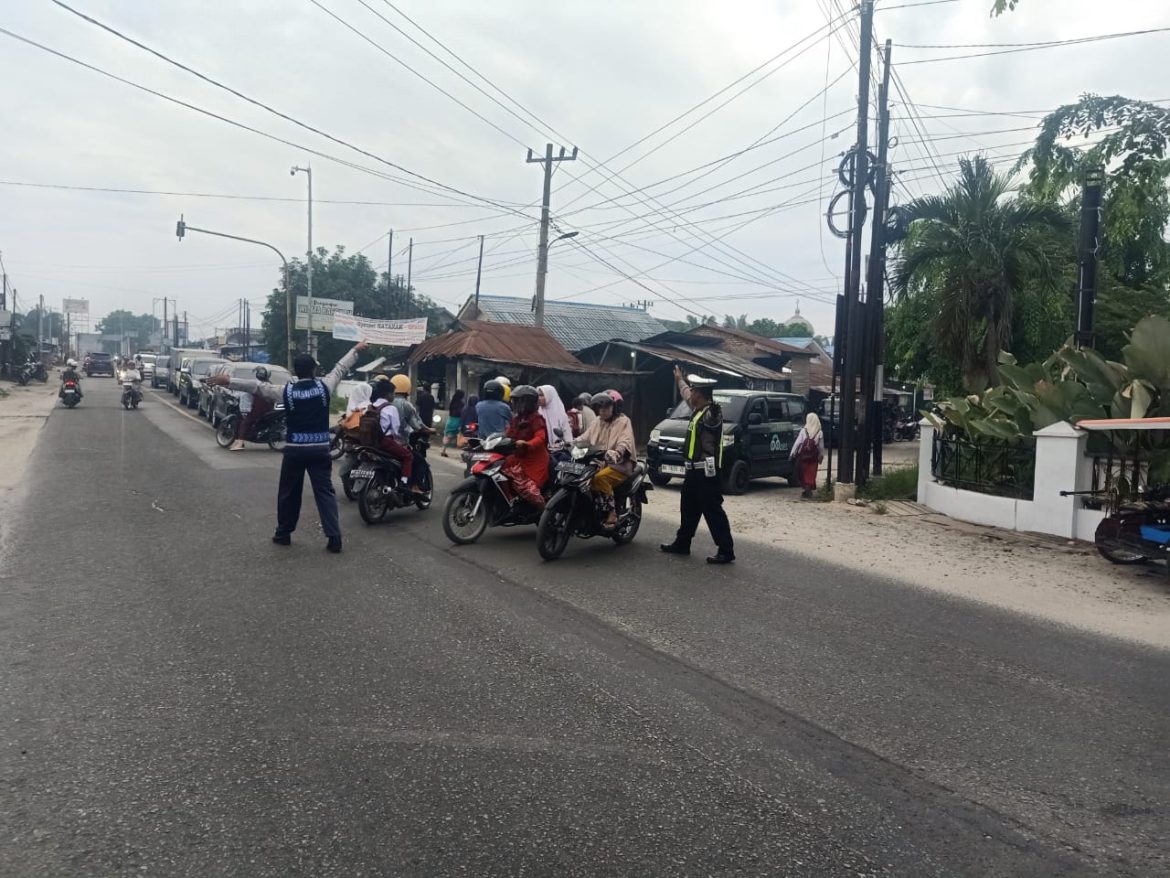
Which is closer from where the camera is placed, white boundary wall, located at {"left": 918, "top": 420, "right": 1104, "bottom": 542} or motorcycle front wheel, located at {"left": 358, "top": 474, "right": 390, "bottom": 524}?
motorcycle front wheel, located at {"left": 358, "top": 474, "right": 390, "bottom": 524}

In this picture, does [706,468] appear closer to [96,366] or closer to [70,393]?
[70,393]

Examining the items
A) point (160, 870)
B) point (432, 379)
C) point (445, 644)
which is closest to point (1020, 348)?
point (432, 379)

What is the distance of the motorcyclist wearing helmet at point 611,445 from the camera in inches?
347

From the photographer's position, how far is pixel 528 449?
29.3ft

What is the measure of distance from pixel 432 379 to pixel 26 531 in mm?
19353

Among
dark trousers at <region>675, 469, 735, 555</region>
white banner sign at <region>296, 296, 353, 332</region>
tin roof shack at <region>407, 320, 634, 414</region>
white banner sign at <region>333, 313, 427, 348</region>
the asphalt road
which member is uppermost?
white banner sign at <region>296, 296, 353, 332</region>

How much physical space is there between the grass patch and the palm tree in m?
4.82

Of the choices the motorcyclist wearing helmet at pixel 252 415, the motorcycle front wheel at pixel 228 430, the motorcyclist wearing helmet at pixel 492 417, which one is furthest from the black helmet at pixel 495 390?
the motorcycle front wheel at pixel 228 430

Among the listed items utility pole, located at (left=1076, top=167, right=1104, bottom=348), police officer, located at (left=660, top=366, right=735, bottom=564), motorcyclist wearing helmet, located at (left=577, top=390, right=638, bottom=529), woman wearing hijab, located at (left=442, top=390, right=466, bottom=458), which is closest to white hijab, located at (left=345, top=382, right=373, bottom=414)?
motorcyclist wearing helmet, located at (left=577, top=390, right=638, bottom=529)

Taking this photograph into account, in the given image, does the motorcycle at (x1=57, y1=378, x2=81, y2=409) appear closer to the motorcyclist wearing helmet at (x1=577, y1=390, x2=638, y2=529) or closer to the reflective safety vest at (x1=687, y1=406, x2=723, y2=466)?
the motorcyclist wearing helmet at (x1=577, y1=390, x2=638, y2=529)

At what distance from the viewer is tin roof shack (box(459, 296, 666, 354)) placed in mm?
39000

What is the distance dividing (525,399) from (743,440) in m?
7.72

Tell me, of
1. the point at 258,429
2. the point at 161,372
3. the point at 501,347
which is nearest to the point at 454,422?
the point at 258,429

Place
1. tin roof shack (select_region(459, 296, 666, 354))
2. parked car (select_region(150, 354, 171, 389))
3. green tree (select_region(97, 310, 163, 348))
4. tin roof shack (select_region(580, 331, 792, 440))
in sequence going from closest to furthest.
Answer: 1. tin roof shack (select_region(580, 331, 792, 440))
2. tin roof shack (select_region(459, 296, 666, 354))
3. parked car (select_region(150, 354, 171, 389))
4. green tree (select_region(97, 310, 163, 348))
